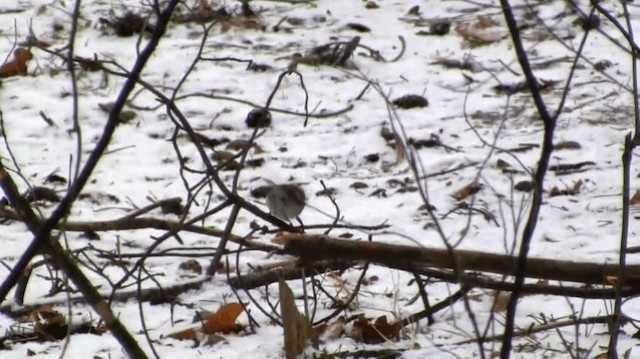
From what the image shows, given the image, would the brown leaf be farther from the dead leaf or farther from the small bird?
the dead leaf

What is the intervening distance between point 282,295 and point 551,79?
301cm

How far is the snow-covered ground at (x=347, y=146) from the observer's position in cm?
263

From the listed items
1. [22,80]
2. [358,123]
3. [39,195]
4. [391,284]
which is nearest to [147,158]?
[39,195]

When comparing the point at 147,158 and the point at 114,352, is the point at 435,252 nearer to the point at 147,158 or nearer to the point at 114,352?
the point at 114,352

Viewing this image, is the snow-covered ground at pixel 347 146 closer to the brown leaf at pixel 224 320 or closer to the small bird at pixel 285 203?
the brown leaf at pixel 224 320

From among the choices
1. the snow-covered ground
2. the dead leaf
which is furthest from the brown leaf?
the dead leaf

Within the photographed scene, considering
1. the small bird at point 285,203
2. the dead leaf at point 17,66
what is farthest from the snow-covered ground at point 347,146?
the small bird at point 285,203

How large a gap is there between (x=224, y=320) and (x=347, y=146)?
5.74 feet

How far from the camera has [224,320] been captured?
2564 millimetres

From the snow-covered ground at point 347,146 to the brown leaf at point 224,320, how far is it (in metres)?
0.05

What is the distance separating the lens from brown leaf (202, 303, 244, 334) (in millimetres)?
2541

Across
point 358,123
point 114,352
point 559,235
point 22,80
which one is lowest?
point 114,352

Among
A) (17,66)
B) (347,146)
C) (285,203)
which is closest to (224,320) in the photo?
(285,203)

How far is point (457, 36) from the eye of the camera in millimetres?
5531
